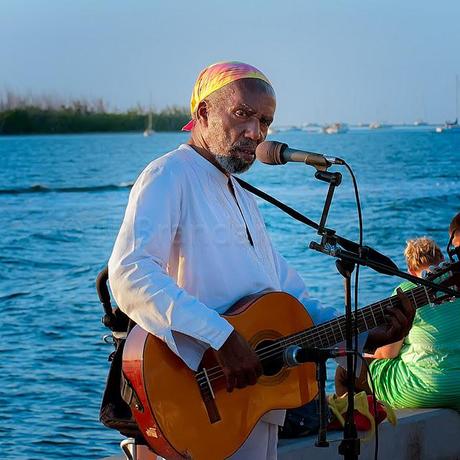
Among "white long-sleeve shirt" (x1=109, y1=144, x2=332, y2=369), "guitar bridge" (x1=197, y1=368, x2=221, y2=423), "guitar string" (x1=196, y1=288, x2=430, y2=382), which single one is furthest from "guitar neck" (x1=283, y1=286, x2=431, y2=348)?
"guitar bridge" (x1=197, y1=368, x2=221, y2=423)

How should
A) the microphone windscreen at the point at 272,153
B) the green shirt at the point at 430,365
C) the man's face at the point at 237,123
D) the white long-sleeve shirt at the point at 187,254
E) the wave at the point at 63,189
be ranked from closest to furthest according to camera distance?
1. the white long-sleeve shirt at the point at 187,254
2. the microphone windscreen at the point at 272,153
3. the man's face at the point at 237,123
4. the green shirt at the point at 430,365
5. the wave at the point at 63,189

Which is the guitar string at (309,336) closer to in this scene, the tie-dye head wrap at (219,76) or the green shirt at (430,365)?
the tie-dye head wrap at (219,76)

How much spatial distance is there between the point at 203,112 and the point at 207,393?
3.08 ft

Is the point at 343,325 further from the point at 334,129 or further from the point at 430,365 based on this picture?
the point at 334,129

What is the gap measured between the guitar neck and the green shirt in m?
1.66

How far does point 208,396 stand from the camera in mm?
3738

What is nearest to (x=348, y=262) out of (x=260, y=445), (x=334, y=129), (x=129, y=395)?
(x=260, y=445)

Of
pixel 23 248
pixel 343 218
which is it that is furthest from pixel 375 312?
pixel 343 218

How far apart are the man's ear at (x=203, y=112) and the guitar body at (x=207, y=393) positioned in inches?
24.2

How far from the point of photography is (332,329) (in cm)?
406

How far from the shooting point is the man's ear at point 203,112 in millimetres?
3930

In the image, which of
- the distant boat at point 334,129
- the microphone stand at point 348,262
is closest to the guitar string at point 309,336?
the microphone stand at point 348,262

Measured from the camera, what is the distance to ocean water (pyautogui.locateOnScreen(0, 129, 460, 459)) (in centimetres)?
839

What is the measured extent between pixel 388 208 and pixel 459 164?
27781 mm
